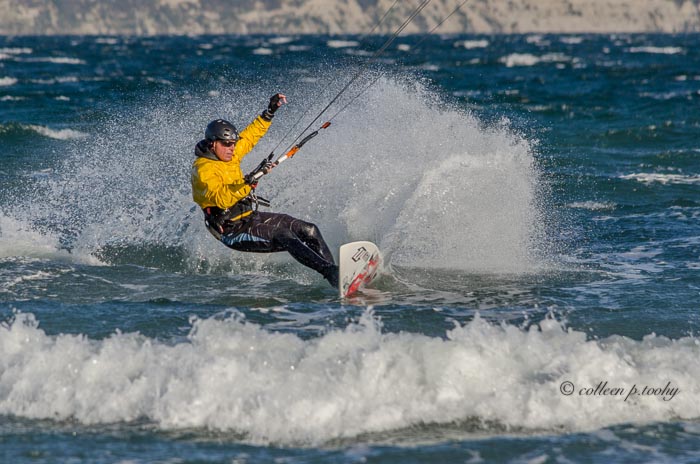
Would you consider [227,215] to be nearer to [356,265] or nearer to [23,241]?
[356,265]

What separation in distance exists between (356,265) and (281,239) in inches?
31.0

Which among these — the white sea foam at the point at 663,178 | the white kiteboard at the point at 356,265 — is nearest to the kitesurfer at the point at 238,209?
the white kiteboard at the point at 356,265

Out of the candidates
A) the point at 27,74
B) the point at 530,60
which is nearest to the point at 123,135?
the point at 27,74

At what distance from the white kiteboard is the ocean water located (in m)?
0.20

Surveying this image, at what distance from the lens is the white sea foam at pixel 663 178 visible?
18.2 metres

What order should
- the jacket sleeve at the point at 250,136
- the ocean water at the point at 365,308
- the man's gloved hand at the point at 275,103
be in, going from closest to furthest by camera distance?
the ocean water at the point at 365,308 → the man's gloved hand at the point at 275,103 → the jacket sleeve at the point at 250,136

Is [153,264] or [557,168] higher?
[557,168]

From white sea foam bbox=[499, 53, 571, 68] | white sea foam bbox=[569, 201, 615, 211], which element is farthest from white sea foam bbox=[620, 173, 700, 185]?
white sea foam bbox=[499, 53, 571, 68]

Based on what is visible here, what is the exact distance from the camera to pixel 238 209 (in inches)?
399

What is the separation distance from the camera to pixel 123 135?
20.0 meters

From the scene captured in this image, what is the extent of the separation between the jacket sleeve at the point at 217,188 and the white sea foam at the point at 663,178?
34.2 feet

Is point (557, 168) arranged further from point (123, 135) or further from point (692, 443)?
point (692, 443)

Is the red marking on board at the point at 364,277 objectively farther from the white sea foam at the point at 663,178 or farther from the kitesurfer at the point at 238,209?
the white sea foam at the point at 663,178

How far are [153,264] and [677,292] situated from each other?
554 cm
